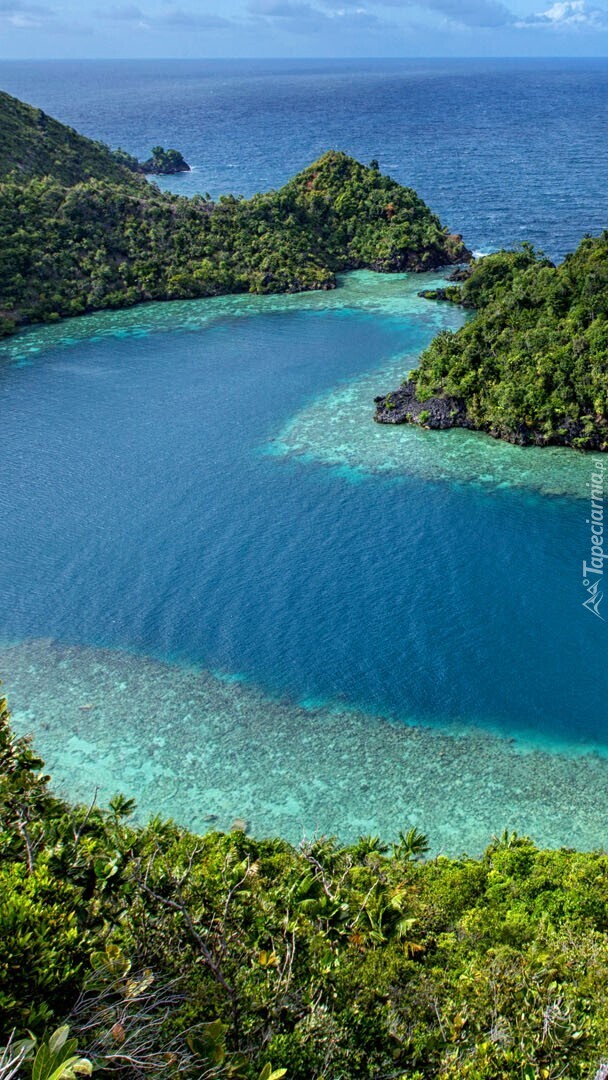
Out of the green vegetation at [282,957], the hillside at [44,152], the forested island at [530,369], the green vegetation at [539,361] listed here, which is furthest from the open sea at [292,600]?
the hillside at [44,152]

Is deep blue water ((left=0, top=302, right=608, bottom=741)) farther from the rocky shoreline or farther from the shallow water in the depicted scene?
the rocky shoreline

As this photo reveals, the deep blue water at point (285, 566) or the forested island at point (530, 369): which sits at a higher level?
the forested island at point (530, 369)

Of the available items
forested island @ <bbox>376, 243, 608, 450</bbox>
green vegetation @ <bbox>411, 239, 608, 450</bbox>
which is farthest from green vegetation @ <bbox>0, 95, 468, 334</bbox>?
forested island @ <bbox>376, 243, 608, 450</bbox>

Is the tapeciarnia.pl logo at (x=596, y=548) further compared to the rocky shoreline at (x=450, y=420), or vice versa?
the rocky shoreline at (x=450, y=420)

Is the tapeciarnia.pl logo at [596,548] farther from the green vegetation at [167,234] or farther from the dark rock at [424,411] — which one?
the green vegetation at [167,234]

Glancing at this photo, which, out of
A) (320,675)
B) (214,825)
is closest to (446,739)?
(320,675)

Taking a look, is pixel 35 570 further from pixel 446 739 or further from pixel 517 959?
pixel 517 959

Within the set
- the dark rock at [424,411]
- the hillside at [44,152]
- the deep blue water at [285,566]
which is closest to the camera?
the deep blue water at [285,566]
